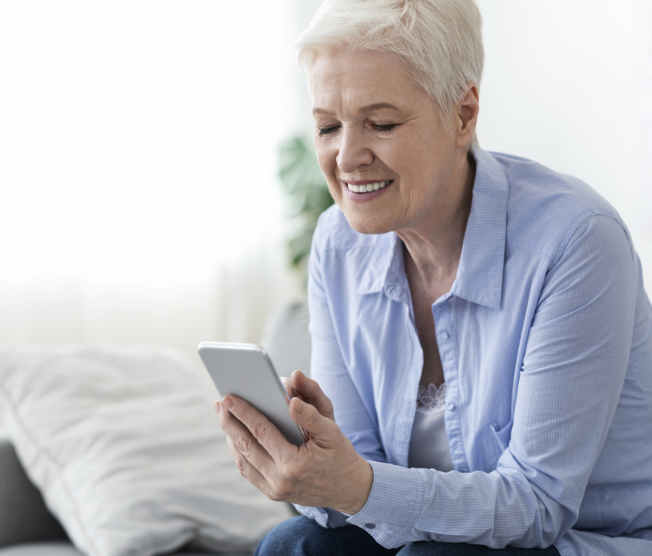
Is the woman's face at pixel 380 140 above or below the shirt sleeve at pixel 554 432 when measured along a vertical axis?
A: above

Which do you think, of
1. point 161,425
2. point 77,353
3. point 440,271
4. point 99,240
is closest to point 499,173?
point 440,271

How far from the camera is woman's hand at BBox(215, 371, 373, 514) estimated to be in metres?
0.75

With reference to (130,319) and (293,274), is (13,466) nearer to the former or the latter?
(130,319)

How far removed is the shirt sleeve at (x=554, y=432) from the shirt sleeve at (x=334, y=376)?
9.9 inches

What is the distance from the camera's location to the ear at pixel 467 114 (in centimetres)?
94

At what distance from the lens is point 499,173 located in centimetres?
100

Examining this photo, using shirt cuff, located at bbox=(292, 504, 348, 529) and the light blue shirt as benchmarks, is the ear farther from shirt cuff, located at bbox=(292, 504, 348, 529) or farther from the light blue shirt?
shirt cuff, located at bbox=(292, 504, 348, 529)

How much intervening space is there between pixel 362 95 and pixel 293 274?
196cm

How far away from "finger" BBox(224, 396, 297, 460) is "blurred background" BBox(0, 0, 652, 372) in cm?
127

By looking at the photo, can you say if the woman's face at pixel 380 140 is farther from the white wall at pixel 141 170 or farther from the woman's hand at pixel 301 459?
the white wall at pixel 141 170

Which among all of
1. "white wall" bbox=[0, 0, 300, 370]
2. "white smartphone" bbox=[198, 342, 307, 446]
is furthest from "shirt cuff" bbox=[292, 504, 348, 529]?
"white wall" bbox=[0, 0, 300, 370]

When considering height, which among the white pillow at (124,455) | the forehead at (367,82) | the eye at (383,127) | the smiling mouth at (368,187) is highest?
the forehead at (367,82)

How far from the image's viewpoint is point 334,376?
1128 mm

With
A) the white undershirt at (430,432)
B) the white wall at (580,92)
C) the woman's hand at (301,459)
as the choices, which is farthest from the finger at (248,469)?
the white wall at (580,92)
